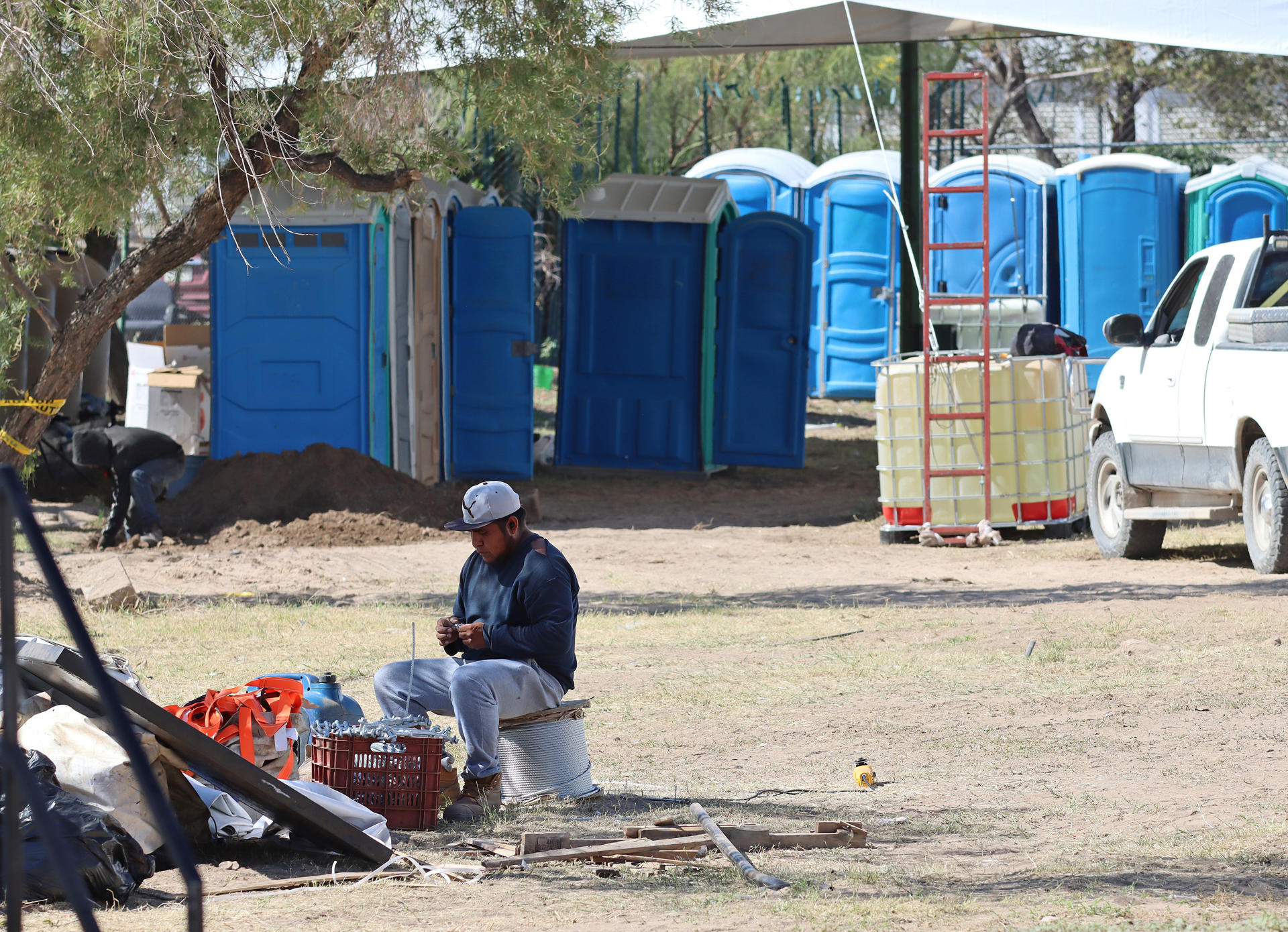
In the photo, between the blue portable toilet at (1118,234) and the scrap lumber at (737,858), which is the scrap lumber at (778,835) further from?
the blue portable toilet at (1118,234)

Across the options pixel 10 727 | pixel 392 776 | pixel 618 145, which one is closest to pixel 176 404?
pixel 618 145

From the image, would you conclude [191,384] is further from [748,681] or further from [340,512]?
[748,681]

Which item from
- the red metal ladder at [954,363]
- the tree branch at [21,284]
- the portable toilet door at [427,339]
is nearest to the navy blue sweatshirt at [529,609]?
the tree branch at [21,284]

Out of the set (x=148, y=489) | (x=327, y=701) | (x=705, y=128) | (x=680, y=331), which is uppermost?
(x=705, y=128)

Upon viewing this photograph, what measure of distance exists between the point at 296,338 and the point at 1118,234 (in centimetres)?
1113

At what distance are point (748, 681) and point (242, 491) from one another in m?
7.16

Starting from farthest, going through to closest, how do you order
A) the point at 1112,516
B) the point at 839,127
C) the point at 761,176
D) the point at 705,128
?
the point at 705,128 → the point at 839,127 → the point at 761,176 → the point at 1112,516

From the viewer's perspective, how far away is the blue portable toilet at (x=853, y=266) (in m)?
21.6

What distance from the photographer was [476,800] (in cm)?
568

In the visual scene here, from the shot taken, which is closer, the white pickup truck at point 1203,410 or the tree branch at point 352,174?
the tree branch at point 352,174

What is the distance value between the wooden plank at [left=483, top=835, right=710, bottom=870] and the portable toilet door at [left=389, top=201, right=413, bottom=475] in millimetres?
10300

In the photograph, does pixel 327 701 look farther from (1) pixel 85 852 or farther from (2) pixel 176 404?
(2) pixel 176 404

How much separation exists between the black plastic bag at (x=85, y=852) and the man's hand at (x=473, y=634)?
1.46 metres

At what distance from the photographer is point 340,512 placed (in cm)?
1355
